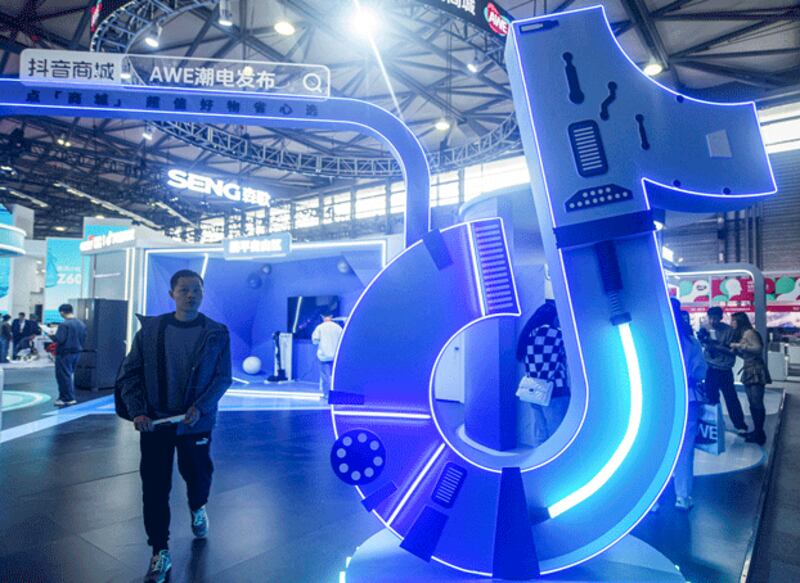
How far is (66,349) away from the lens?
6988 millimetres

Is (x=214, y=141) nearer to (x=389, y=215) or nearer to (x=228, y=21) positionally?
(x=228, y=21)

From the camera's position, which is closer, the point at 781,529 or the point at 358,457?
the point at 358,457

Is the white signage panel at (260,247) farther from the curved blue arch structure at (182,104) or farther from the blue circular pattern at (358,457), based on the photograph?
the blue circular pattern at (358,457)

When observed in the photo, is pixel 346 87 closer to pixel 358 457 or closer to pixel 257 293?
→ pixel 257 293

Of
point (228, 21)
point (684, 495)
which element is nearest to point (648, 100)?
point (684, 495)

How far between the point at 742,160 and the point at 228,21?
21.1 ft

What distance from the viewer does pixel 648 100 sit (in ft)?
7.30

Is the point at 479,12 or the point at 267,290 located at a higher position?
the point at 479,12

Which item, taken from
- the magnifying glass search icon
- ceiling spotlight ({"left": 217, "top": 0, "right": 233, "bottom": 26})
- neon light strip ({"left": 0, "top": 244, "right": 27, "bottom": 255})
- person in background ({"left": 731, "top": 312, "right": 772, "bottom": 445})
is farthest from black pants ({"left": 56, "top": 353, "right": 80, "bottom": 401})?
person in background ({"left": 731, "top": 312, "right": 772, "bottom": 445})

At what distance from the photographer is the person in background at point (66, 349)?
6.93 meters

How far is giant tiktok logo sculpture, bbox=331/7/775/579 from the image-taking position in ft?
6.90

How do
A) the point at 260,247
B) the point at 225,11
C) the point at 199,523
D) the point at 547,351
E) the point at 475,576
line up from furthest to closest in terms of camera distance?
the point at 260,247
the point at 225,11
the point at 547,351
the point at 199,523
the point at 475,576

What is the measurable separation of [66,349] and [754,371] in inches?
350

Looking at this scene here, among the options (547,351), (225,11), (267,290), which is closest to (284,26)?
(225,11)
